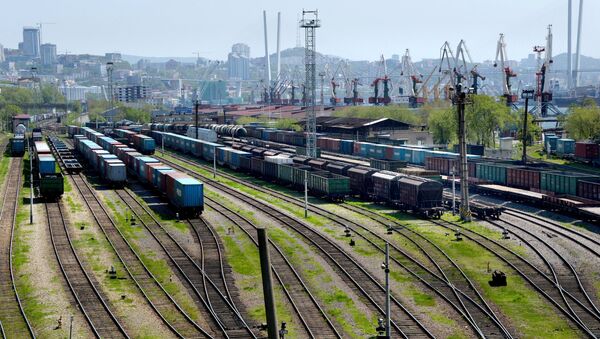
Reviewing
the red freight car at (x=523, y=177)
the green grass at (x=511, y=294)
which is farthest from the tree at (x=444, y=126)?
the green grass at (x=511, y=294)

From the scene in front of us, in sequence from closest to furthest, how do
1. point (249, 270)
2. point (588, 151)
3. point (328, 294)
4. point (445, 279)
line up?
point (328, 294) → point (445, 279) → point (249, 270) → point (588, 151)

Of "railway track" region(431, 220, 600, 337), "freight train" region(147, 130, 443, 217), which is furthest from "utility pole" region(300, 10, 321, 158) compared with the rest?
"railway track" region(431, 220, 600, 337)

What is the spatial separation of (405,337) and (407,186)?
32531 mm

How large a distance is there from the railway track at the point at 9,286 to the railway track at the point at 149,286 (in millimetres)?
5864

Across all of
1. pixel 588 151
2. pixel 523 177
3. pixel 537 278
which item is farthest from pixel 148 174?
pixel 588 151

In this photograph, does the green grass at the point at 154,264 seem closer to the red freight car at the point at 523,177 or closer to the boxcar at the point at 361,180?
the boxcar at the point at 361,180

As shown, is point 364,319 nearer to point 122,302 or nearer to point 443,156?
point 122,302

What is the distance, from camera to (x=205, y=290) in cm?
4194

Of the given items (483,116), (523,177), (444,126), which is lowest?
(523,177)

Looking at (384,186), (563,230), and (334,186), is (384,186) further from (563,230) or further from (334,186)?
(563,230)

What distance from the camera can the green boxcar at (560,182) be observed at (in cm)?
6819

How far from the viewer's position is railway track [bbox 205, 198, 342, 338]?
116 feet

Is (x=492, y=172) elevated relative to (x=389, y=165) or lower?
lower

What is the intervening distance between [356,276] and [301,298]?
529 centimetres
